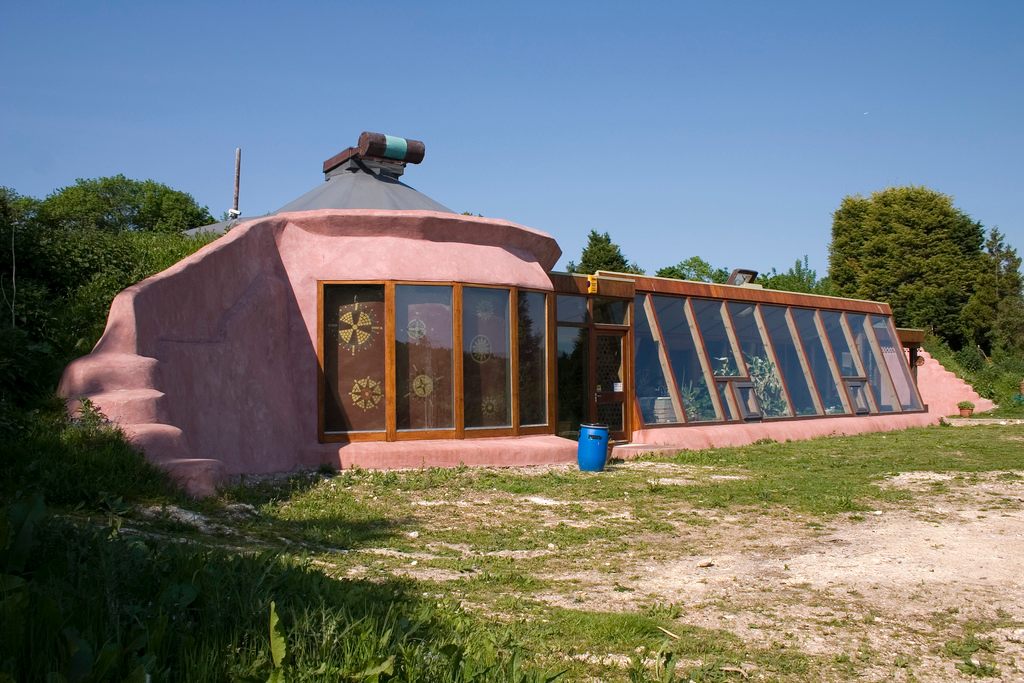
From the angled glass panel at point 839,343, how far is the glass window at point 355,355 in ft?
44.0

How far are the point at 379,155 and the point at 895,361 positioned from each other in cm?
1554

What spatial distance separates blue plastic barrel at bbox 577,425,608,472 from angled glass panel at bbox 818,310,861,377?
10.9m

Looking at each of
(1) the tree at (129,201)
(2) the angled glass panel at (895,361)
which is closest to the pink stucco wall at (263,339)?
(2) the angled glass panel at (895,361)

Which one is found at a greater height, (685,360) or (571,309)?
A: (571,309)

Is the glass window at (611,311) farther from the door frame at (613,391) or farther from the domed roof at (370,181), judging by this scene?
the domed roof at (370,181)

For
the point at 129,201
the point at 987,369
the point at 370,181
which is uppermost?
the point at 129,201

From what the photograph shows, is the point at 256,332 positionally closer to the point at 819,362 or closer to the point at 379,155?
the point at 379,155

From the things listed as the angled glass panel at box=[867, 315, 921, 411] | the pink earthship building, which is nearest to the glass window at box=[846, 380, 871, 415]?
the angled glass panel at box=[867, 315, 921, 411]

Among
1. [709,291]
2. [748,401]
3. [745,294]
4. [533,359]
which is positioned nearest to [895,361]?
[745,294]

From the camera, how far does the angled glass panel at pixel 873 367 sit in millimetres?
22281

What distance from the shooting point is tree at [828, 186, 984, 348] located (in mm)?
37719

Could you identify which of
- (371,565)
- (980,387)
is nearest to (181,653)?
(371,565)

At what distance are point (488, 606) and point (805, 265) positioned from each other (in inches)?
1814

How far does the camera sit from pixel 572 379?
50.5ft
